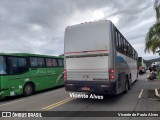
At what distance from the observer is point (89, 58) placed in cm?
1019

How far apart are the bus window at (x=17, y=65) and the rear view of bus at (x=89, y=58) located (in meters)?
4.00

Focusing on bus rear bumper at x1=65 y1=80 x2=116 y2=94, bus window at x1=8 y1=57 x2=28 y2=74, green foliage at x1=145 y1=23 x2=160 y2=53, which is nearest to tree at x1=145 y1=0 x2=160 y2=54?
green foliage at x1=145 y1=23 x2=160 y2=53

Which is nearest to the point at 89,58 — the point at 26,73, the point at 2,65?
the point at 2,65

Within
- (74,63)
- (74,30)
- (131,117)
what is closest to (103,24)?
(74,30)

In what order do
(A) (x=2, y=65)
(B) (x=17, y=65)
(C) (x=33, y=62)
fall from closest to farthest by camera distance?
1. (A) (x=2, y=65)
2. (B) (x=17, y=65)
3. (C) (x=33, y=62)

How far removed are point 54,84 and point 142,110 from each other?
10.3 m

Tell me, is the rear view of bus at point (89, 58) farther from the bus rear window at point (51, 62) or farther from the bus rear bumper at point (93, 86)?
the bus rear window at point (51, 62)

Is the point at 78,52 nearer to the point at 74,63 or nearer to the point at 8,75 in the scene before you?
the point at 74,63

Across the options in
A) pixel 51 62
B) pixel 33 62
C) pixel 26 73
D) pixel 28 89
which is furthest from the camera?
pixel 51 62

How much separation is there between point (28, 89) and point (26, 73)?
1.12 metres

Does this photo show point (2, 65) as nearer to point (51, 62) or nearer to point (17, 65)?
point (17, 65)

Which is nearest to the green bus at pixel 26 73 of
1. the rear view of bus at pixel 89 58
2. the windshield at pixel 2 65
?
the windshield at pixel 2 65

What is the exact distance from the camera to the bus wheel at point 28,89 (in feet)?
46.2

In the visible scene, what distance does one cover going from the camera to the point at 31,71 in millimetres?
14648
